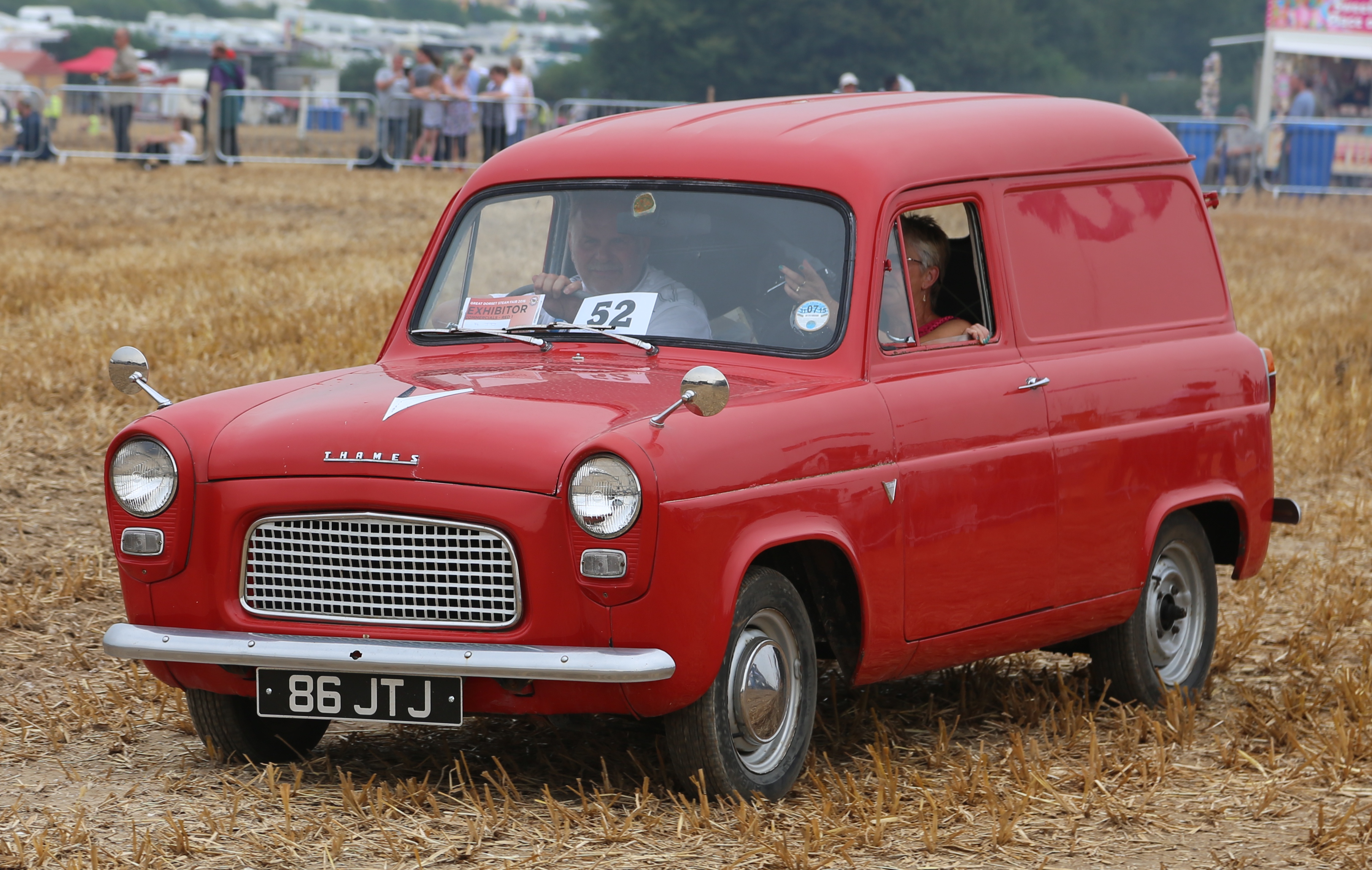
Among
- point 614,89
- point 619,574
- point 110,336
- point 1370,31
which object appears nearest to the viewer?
point 619,574

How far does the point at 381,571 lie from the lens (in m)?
4.70

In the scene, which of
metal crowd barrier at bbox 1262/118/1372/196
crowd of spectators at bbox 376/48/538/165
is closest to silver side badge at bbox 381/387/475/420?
crowd of spectators at bbox 376/48/538/165

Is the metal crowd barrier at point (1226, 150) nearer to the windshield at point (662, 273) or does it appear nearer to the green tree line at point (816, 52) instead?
the windshield at point (662, 273)

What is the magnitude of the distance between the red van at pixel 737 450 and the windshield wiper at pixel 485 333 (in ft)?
0.05

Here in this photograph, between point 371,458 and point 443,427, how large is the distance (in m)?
0.19

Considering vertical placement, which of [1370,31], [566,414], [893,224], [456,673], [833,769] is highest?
[1370,31]

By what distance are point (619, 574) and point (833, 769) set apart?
1098 millimetres

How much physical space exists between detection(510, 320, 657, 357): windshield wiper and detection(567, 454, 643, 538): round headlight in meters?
1.02

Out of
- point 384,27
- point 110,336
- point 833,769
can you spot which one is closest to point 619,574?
point 833,769

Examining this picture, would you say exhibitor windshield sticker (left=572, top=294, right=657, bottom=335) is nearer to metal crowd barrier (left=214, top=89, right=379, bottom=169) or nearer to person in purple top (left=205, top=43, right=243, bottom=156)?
metal crowd barrier (left=214, top=89, right=379, bottom=169)

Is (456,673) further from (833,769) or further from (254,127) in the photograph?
(254,127)

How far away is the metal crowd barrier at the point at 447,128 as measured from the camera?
86.0ft

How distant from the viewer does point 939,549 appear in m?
5.25

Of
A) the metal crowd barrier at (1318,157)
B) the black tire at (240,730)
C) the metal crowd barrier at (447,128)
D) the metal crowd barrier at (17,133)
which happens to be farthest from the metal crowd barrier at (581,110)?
the black tire at (240,730)
